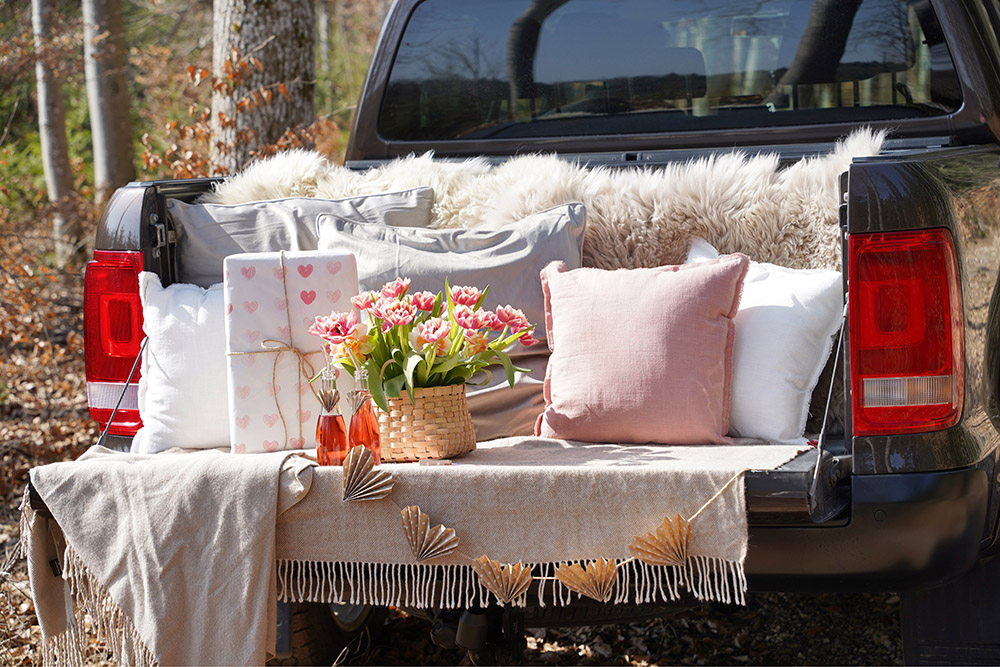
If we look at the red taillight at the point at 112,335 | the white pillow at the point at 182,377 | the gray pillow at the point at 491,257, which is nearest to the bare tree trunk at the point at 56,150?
the red taillight at the point at 112,335

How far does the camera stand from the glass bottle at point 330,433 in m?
2.04

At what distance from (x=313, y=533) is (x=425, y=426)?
36 centimetres

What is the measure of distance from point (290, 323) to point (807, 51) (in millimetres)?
1700

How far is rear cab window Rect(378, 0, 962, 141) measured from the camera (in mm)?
2793

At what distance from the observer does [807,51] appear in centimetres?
288

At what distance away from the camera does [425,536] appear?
6.10ft

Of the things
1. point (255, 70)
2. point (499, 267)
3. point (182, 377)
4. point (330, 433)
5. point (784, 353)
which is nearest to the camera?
point (330, 433)

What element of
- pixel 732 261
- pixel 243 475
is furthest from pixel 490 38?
pixel 243 475

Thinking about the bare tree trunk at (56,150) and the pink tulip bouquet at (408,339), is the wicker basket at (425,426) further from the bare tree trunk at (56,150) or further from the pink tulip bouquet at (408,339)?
the bare tree trunk at (56,150)

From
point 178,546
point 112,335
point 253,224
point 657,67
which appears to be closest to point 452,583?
point 178,546

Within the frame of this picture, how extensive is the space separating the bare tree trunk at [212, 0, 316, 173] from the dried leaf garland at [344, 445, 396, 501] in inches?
140

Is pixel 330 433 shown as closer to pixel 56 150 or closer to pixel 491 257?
pixel 491 257

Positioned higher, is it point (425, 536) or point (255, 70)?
point (255, 70)

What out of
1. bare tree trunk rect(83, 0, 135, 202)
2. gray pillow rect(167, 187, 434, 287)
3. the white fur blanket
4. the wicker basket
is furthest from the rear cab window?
bare tree trunk rect(83, 0, 135, 202)
